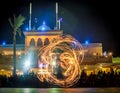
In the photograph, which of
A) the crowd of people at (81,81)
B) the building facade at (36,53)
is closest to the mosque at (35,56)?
the building facade at (36,53)

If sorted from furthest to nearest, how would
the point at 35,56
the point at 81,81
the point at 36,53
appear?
the point at 36,53, the point at 35,56, the point at 81,81

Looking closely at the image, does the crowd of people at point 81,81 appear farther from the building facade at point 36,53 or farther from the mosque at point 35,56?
the building facade at point 36,53

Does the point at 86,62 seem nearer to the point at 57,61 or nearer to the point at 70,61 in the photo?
the point at 57,61

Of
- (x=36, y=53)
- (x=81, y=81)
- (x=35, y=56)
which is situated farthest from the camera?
(x=36, y=53)

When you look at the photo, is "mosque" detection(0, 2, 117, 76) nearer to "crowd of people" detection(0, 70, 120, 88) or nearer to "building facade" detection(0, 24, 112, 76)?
"building facade" detection(0, 24, 112, 76)

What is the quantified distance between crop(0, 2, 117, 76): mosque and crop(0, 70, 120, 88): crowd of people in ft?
46.3

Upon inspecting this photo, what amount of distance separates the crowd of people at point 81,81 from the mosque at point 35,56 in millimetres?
14099

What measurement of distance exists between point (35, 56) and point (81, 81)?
20.0 metres

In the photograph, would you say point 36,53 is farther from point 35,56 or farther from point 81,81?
point 81,81

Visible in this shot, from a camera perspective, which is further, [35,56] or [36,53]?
[36,53]

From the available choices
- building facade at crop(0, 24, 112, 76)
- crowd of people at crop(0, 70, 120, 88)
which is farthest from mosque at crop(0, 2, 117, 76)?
crowd of people at crop(0, 70, 120, 88)

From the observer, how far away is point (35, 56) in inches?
2285

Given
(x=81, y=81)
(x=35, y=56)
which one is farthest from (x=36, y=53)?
(x=81, y=81)

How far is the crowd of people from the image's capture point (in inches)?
1510
